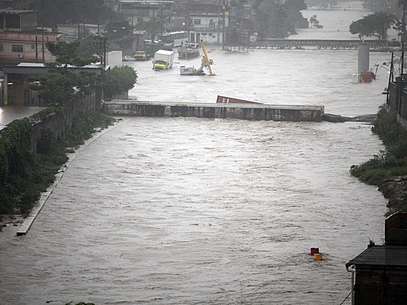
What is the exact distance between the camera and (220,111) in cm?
1800

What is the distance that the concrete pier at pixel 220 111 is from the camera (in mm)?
17734

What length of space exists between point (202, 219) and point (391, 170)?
2860 mm

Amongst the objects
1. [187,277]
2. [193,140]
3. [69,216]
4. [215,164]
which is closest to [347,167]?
[215,164]

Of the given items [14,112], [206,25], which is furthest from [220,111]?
[206,25]

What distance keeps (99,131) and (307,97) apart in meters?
6.65

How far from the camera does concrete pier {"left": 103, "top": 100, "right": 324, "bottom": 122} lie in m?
17.7

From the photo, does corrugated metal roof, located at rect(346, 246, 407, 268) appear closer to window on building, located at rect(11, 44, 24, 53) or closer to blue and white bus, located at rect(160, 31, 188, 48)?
window on building, located at rect(11, 44, 24, 53)

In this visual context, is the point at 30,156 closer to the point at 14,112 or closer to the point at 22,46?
the point at 14,112

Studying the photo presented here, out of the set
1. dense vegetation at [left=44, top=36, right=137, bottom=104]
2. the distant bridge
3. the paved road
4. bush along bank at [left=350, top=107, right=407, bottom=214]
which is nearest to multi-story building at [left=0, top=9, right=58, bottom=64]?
dense vegetation at [left=44, top=36, right=137, bottom=104]

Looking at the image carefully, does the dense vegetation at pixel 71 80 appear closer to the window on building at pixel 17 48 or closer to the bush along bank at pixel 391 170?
the window on building at pixel 17 48

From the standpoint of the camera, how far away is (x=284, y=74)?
86.0 feet

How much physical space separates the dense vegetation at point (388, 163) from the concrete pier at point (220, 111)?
115 inches

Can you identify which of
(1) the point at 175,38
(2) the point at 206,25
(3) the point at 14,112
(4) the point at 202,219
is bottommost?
(4) the point at 202,219

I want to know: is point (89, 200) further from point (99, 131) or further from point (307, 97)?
point (307, 97)
